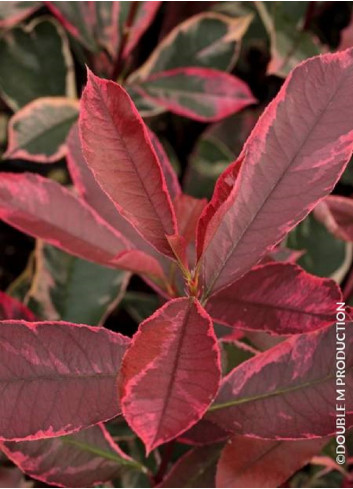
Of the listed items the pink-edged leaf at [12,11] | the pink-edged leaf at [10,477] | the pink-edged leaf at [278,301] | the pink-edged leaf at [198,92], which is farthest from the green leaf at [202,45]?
the pink-edged leaf at [10,477]

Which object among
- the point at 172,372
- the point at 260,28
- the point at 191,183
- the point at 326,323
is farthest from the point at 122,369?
the point at 260,28

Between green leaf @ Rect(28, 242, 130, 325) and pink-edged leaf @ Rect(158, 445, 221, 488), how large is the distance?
0.64 ft

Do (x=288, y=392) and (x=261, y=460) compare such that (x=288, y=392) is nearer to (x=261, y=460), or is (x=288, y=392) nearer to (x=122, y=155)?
(x=261, y=460)

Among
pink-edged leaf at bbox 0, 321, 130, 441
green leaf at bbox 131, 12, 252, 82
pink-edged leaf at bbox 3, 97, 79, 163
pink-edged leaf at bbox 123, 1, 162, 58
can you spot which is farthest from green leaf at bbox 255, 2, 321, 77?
pink-edged leaf at bbox 0, 321, 130, 441

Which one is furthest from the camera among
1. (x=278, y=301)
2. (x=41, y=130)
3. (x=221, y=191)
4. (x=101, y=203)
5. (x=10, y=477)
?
(x=41, y=130)

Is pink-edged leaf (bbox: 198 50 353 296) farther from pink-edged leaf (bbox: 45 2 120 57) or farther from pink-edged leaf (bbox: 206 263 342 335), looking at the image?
pink-edged leaf (bbox: 45 2 120 57)

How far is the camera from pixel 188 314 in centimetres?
46

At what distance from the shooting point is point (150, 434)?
1.39 feet

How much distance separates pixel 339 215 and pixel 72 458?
1.19 feet

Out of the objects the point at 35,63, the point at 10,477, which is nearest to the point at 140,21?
the point at 35,63

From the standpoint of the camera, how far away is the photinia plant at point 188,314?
453mm

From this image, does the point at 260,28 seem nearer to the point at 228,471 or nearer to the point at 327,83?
the point at 327,83

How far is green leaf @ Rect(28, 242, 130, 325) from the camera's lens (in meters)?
0.76

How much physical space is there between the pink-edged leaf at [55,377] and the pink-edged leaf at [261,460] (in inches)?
5.4
